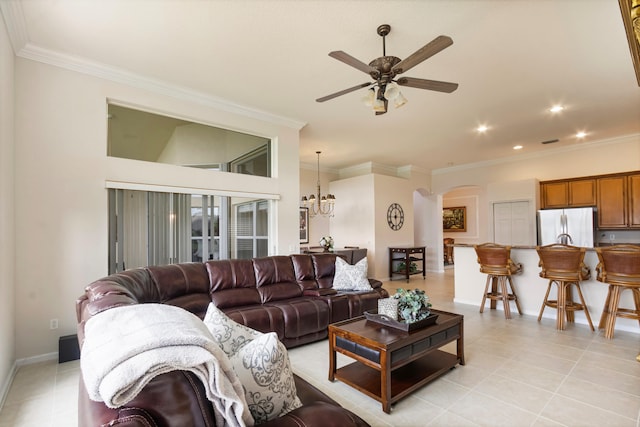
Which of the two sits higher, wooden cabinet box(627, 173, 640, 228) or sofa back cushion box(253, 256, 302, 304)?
wooden cabinet box(627, 173, 640, 228)

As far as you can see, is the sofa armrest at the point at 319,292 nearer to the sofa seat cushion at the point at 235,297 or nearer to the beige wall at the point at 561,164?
the sofa seat cushion at the point at 235,297

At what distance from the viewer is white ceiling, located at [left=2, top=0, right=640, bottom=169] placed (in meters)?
2.47

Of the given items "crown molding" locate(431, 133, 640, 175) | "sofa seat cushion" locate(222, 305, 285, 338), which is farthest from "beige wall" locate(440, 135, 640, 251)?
"sofa seat cushion" locate(222, 305, 285, 338)

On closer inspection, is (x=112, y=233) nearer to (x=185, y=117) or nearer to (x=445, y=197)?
(x=185, y=117)

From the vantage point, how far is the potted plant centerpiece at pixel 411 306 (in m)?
2.49

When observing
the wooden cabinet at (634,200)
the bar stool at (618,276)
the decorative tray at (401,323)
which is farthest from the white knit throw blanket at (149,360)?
the wooden cabinet at (634,200)

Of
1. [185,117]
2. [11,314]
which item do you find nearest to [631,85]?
[185,117]

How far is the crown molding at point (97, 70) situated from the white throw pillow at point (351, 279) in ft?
8.27

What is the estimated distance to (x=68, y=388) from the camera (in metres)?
2.49

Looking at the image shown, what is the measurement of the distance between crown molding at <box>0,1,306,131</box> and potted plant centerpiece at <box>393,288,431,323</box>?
3288 millimetres

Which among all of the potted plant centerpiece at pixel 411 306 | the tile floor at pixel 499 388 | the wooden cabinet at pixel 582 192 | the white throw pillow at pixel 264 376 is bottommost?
the tile floor at pixel 499 388

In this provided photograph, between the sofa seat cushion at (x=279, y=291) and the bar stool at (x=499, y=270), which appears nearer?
the sofa seat cushion at (x=279, y=291)

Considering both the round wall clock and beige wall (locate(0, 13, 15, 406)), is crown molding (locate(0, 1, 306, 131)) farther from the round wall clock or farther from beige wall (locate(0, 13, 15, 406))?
the round wall clock

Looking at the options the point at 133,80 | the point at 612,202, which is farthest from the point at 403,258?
the point at 133,80
